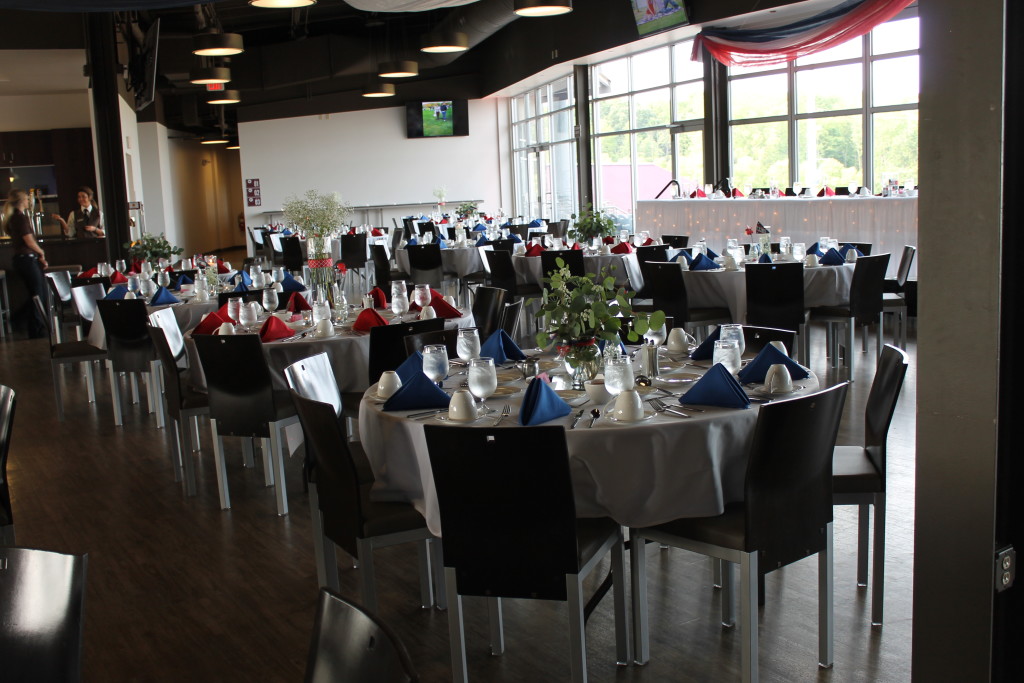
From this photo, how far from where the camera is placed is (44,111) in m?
16.4

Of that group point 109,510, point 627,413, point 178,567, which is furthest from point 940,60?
point 109,510

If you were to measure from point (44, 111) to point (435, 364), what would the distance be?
608 inches

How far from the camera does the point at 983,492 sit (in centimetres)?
125

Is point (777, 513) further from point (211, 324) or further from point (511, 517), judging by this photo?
point (211, 324)

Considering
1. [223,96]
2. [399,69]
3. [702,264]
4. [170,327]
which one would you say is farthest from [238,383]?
[223,96]

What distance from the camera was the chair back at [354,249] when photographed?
13.1 meters

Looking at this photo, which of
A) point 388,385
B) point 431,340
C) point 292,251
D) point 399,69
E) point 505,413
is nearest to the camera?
point 505,413

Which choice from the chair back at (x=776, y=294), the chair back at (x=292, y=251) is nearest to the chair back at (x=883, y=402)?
the chair back at (x=776, y=294)

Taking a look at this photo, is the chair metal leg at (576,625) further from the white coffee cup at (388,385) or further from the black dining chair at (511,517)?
the white coffee cup at (388,385)

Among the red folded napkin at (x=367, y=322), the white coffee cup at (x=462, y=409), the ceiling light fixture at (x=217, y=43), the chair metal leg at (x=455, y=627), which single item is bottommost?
the chair metal leg at (x=455, y=627)

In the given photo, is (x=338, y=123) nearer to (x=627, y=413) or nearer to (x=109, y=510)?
(x=109, y=510)

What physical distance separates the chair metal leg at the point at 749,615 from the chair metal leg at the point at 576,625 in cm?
45

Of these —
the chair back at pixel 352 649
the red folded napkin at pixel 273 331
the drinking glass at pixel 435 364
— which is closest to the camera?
the chair back at pixel 352 649

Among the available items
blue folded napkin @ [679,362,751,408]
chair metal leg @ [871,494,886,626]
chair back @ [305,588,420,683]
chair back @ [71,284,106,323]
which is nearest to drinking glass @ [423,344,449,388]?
blue folded napkin @ [679,362,751,408]
